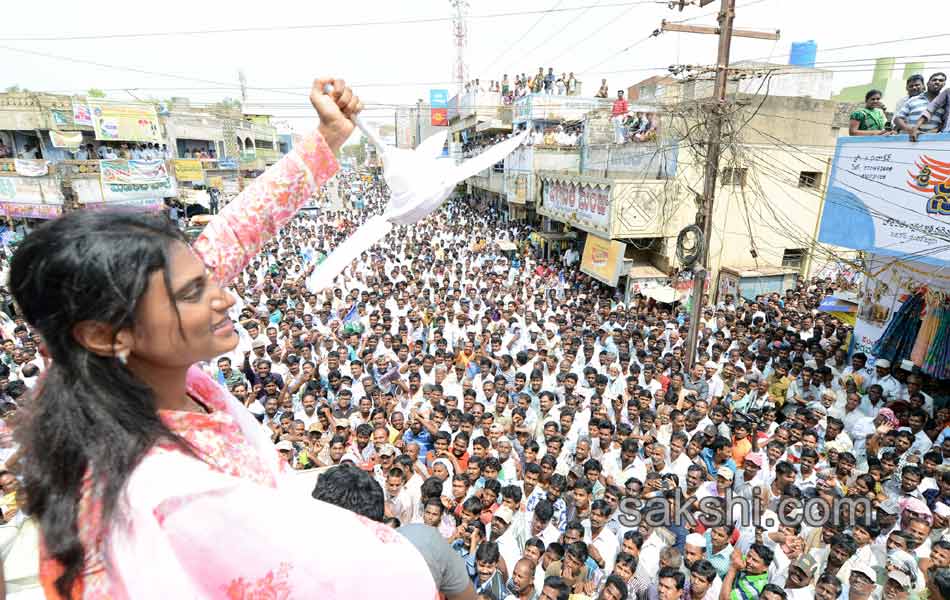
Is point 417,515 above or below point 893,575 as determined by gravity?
below

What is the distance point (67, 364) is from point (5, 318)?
11.6 m

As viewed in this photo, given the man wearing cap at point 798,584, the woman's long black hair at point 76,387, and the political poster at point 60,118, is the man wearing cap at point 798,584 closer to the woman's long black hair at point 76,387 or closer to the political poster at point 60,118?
the woman's long black hair at point 76,387

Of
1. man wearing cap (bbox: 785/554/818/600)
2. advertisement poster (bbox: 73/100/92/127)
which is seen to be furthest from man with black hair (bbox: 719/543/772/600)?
advertisement poster (bbox: 73/100/92/127)

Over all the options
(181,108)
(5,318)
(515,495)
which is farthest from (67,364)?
(181,108)

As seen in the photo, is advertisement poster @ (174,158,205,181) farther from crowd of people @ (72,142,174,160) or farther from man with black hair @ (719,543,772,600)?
man with black hair @ (719,543,772,600)

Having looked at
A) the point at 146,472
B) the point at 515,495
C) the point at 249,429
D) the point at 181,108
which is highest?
the point at 181,108

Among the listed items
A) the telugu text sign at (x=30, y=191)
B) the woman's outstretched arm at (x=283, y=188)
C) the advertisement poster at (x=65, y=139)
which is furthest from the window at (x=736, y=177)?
the advertisement poster at (x=65, y=139)

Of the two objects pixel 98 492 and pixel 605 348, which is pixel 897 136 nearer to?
pixel 605 348

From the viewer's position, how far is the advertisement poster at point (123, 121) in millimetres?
20750

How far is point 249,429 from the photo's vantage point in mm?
992

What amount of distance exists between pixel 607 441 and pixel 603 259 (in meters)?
7.96

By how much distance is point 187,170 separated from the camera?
69.9ft

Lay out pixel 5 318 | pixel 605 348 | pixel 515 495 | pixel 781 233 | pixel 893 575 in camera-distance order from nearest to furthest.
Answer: pixel 893 575
pixel 515 495
pixel 605 348
pixel 5 318
pixel 781 233

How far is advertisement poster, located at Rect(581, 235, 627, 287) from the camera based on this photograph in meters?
11.9
